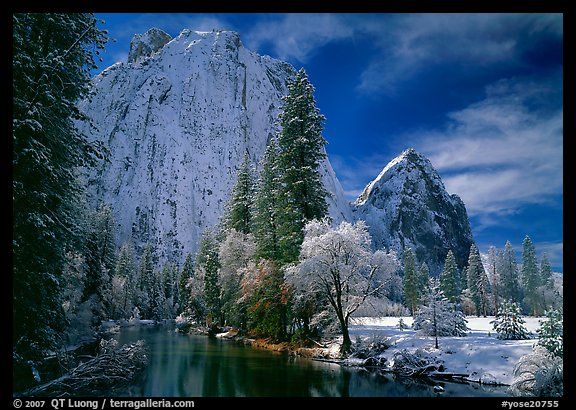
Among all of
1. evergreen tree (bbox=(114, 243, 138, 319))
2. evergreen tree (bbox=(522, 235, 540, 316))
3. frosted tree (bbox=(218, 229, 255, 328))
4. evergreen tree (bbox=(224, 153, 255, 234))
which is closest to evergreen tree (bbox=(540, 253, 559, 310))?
evergreen tree (bbox=(522, 235, 540, 316))

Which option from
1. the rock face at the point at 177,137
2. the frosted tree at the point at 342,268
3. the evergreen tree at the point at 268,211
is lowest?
the frosted tree at the point at 342,268

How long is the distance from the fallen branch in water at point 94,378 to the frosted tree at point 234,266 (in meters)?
21.1

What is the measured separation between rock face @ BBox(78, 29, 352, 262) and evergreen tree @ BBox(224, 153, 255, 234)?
104 m

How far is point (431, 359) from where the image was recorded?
1641cm

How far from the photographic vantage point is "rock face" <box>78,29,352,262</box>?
5920 inches

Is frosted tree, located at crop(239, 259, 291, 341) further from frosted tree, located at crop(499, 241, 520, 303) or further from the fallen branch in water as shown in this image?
frosted tree, located at crop(499, 241, 520, 303)

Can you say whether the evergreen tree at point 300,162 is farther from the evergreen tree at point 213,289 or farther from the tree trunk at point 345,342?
the evergreen tree at point 213,289

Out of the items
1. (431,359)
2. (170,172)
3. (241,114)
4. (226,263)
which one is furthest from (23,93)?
(241,114)

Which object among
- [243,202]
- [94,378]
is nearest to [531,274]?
[243,202]

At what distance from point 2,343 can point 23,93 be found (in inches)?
261

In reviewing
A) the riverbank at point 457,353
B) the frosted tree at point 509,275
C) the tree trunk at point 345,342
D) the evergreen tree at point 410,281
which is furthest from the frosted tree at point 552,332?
the frosted tree at point 509,275

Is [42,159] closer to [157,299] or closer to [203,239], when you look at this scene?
[203,239]

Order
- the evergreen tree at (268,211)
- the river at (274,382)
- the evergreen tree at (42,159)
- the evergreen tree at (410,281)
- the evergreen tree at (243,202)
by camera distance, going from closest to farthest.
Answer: the evergreen tree at (42,159) < the river at (274,382) < the evergreen tree at (268,211) < the evergreen tree at (243,202) < the evergreen tree at (410,281)

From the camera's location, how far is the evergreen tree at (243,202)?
40.4 meters
